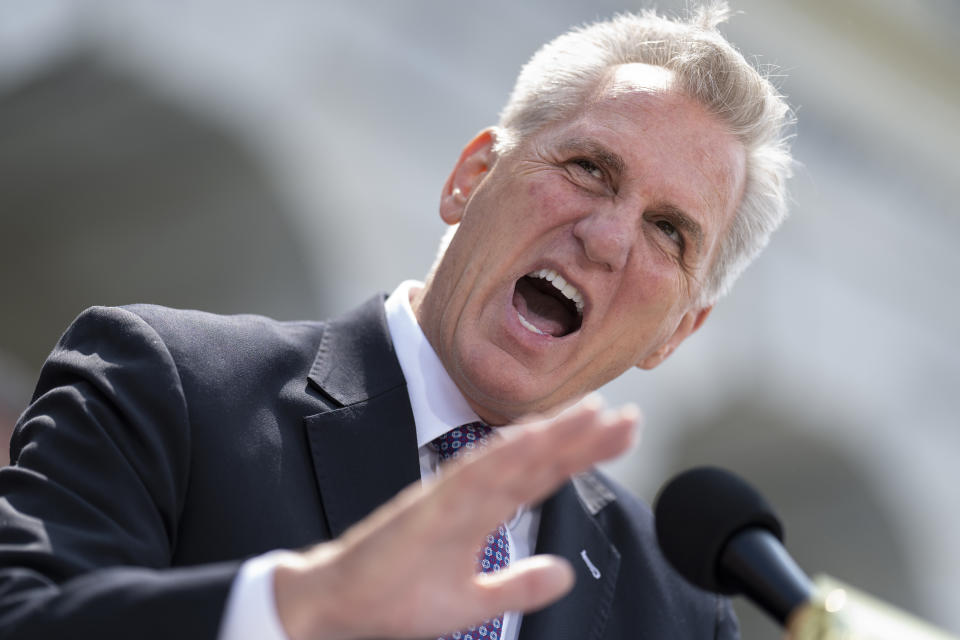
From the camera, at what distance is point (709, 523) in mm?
1446

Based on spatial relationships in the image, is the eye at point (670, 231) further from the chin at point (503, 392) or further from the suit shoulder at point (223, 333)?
the suit shoulder at point (223, 333)

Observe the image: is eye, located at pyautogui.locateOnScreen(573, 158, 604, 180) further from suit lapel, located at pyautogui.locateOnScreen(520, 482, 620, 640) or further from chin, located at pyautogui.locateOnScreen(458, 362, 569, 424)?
suit lapel, located at pyautogui.locateOnScreen(520, 482, 620, 640)

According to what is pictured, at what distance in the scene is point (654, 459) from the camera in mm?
7750

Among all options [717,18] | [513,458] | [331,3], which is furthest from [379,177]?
[513,458]

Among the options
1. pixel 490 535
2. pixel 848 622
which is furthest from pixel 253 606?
pixel 490 535

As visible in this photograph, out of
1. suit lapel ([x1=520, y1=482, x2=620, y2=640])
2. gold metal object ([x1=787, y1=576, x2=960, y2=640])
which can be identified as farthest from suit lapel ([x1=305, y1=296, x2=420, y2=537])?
gold metal object ([x1=787, y1=576, x2=960, y2=640])

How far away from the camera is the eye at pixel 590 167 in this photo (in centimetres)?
241

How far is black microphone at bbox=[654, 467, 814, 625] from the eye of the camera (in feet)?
4.33

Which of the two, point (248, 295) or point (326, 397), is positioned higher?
point (326, 397)

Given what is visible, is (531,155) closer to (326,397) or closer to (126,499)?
(326,397)

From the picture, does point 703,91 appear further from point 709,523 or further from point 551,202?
point 709,523

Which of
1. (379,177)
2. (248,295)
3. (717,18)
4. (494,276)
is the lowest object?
(248,295)

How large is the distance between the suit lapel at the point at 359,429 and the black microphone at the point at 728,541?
0.63m

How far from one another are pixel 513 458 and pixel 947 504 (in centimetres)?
852
